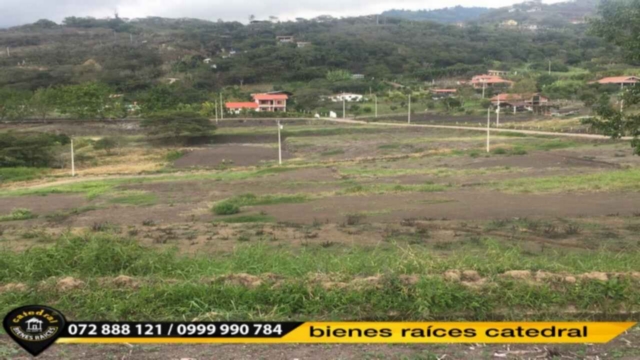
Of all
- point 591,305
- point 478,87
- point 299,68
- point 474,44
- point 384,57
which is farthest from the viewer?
point 474,44

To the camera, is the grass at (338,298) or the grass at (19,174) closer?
the grass at (338,298)

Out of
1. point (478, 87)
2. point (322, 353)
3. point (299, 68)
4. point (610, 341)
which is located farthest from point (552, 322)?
point (299, 68)

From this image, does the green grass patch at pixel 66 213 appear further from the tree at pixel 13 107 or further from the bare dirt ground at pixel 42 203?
the tree at pixel 13 107

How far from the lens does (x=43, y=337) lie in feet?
15.3

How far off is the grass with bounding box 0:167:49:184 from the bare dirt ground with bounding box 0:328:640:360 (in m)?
37.4

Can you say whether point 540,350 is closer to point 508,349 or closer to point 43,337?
point 508,349

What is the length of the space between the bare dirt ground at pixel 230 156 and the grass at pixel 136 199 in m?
15.0

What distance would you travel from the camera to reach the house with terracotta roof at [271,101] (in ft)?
274

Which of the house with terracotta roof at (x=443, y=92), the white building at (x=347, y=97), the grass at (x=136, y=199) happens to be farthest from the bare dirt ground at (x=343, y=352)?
the house with terracotta roof at (x=443, y=92)

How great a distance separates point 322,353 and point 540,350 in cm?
194

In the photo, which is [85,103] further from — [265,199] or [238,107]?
[265,199]

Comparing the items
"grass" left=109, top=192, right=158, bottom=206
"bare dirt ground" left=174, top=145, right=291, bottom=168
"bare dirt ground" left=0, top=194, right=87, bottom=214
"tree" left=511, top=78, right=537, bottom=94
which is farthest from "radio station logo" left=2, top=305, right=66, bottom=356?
"tree" left=511, top=78, right=537, bottom=94

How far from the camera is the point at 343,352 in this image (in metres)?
4.76

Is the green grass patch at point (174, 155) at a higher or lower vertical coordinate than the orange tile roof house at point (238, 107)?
lower
